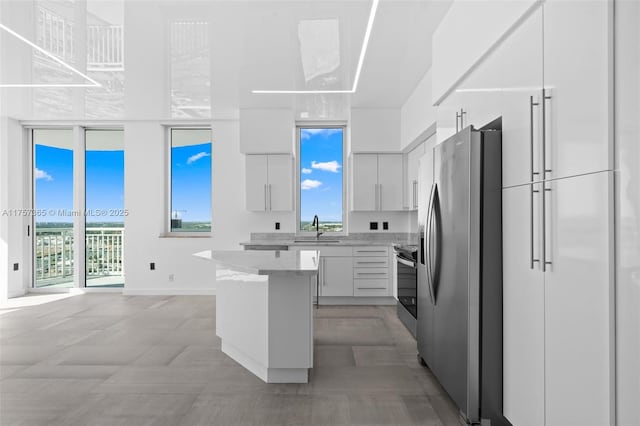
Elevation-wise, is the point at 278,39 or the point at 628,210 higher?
the point at 278,39

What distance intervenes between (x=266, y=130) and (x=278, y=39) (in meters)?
2.46

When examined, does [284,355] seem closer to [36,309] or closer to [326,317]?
[326,317]

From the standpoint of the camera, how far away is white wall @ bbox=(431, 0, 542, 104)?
6.89ft

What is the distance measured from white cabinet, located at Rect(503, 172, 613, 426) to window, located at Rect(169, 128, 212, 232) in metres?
5.34

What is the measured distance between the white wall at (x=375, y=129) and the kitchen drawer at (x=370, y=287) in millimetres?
1844

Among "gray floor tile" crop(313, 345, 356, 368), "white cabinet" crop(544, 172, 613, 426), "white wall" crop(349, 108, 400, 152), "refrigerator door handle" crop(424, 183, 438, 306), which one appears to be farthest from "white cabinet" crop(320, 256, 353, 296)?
"white cabinet" crop(544, 172, 613, 426)

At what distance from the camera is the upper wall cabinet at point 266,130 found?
5.70 metres

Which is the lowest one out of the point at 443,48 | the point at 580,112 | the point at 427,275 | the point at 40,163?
the point at 427,275

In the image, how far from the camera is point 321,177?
646 centimetres

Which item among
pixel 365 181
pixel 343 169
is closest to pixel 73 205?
pixel 343 169

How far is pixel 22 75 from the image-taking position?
Answer: 4070 millimetres

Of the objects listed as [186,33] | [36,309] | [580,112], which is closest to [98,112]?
[36,309]

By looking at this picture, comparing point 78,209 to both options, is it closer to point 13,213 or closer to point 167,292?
point 13,213

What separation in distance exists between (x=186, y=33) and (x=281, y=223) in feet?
11.3
